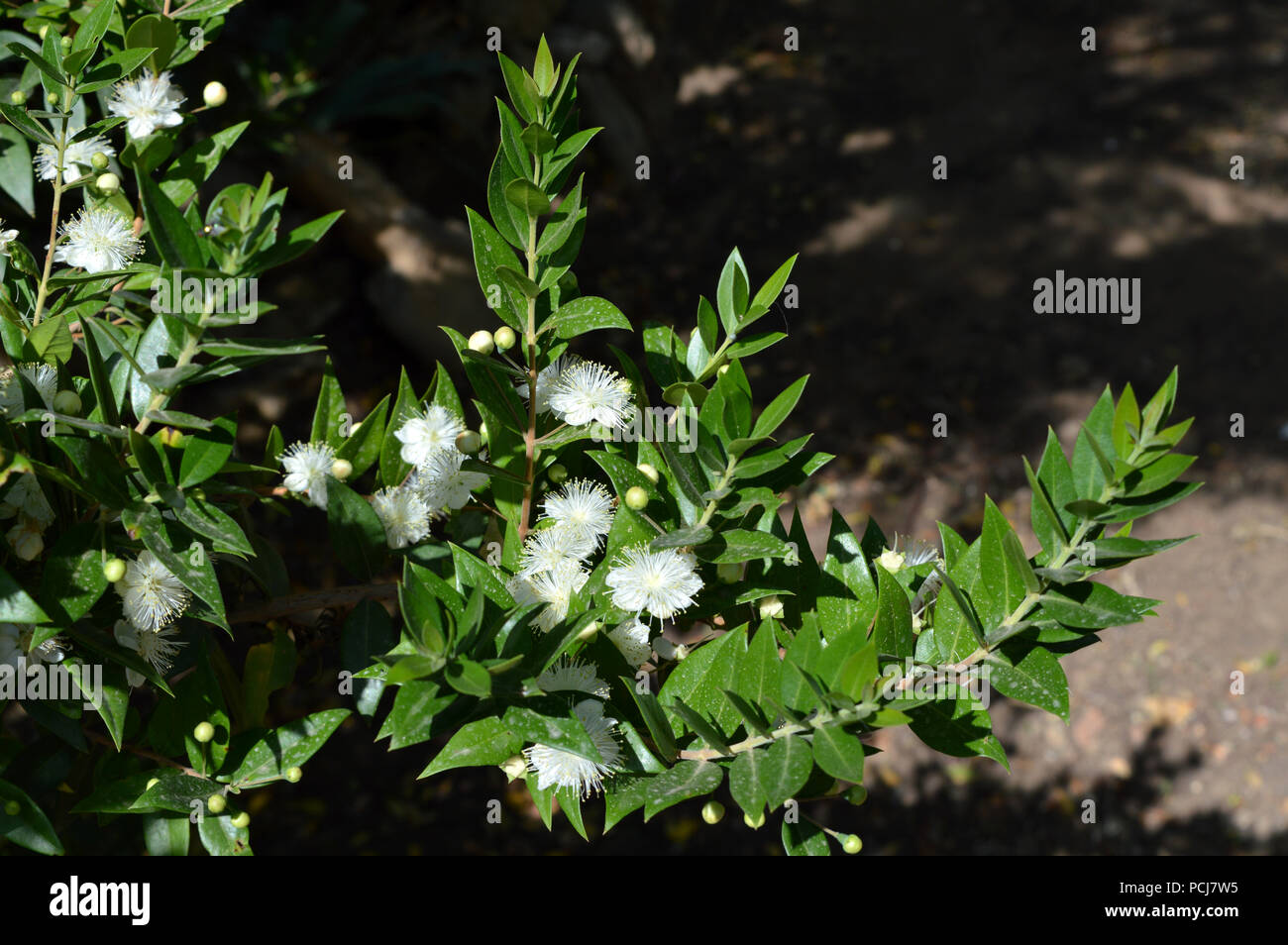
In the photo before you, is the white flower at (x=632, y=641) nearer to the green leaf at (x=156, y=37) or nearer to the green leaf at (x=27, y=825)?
the green leaf at (x=27, y=825)

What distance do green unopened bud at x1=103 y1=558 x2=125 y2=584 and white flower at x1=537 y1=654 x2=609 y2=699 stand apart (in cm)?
42

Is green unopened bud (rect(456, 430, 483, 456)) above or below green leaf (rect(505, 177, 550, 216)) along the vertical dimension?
below

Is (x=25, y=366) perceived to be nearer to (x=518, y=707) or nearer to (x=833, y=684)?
(x=518, y=707)

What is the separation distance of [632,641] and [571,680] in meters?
0.10

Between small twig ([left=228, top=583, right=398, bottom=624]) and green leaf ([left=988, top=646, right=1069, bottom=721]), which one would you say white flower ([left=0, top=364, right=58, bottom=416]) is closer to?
small twig ([left=228, top=583, right=398, bottom=624])

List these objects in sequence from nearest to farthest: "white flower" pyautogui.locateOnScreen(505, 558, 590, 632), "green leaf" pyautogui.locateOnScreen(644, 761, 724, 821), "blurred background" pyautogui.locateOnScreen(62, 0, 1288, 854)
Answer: "green leaf" pyautogui.locateOnScreen(644, 761, 724, 821) → "white flower" pyautogui.locateOnScreen(505, 558, 590, 632) → "blurred background" pyautogui.locateOnScreen(62, 0, 1288, 854)

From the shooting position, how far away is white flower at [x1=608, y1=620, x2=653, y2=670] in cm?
102

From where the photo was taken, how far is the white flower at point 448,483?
3.58ft

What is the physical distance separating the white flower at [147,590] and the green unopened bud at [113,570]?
0.05 metres

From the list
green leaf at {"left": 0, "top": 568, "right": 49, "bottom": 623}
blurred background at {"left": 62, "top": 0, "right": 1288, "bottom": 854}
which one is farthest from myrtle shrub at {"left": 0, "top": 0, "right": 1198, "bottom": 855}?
blurred background at {"left": 62, "top": 0, "right": 1288, "bottom": 854}

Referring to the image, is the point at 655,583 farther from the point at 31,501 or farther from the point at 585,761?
the point at 31,501

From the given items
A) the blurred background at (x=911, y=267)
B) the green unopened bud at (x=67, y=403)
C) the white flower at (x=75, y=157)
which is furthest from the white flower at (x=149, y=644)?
the blurred background at (x=911, y=267)

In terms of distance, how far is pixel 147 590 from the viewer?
0.99 m

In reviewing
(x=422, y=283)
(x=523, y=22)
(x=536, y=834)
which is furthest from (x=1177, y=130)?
(x=536, y=834)
